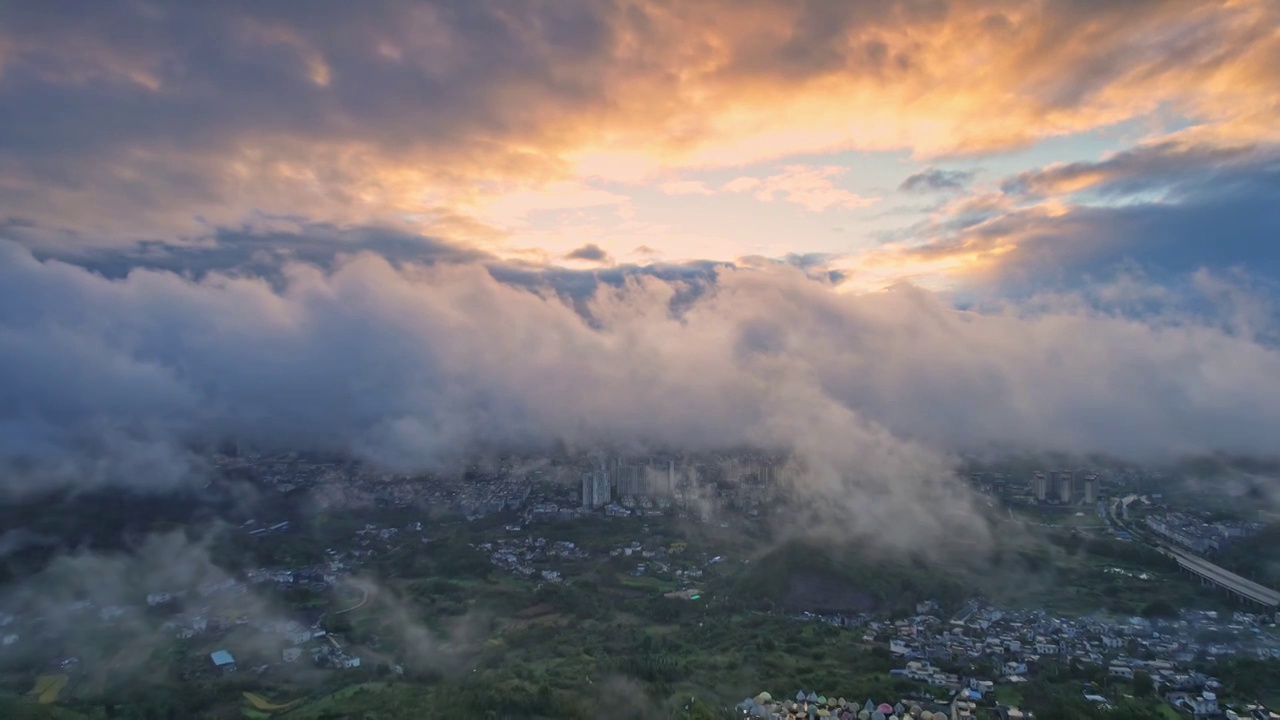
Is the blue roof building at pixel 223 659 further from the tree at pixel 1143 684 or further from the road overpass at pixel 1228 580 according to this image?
the road overpass at pixel 1228 580

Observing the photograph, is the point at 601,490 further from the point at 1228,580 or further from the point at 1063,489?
the point at 1228,580

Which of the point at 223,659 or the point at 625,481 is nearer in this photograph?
the point at 223,659

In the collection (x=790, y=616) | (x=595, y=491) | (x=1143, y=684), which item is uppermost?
(x=1143, y=684)

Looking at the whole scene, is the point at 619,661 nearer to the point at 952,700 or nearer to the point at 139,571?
the point at 952,700

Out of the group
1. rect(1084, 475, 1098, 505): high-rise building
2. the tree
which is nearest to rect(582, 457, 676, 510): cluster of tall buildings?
rect(1084, 475, 1098, 505): high-rise building

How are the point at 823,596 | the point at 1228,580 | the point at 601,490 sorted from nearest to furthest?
the point at 1228,580 → the point at 823,596 → the point at 601,490

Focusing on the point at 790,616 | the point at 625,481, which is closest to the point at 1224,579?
the point at 790,616
